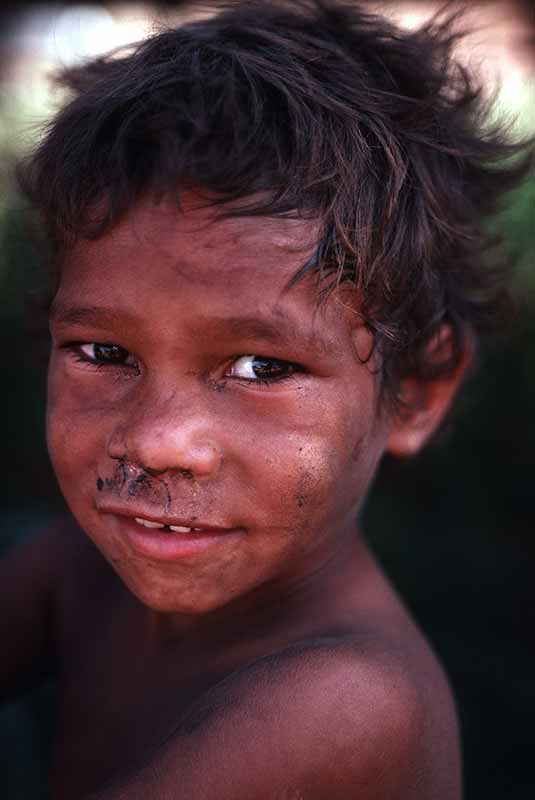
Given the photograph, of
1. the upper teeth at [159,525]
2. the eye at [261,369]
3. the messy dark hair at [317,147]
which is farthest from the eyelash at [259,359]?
the upper teeth at [159,525]

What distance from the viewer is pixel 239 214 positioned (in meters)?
1.41

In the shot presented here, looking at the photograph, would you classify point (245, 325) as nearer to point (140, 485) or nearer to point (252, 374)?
point (252, 374)

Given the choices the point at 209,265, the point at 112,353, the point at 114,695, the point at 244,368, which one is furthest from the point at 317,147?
the point at 114,695

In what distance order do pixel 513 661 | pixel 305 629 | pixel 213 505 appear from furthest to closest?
pixel 513 661 → pixel 305 629 → pixel 213 505

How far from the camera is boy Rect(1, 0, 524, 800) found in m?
1.40

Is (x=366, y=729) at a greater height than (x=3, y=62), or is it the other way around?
(x=3, y=62)

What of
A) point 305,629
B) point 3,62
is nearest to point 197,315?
point 305,629

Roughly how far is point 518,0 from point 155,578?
2.99 metres

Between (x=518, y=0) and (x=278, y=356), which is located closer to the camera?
(x=278, y=356)

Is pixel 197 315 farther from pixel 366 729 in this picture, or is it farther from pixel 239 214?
pixel 366 729

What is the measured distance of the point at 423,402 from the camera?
1.96 m

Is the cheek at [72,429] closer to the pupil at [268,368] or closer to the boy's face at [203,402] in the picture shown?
the boy's face at [203,402]

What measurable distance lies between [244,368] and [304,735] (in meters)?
Result: 0.58

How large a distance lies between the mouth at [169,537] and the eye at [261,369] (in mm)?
253
